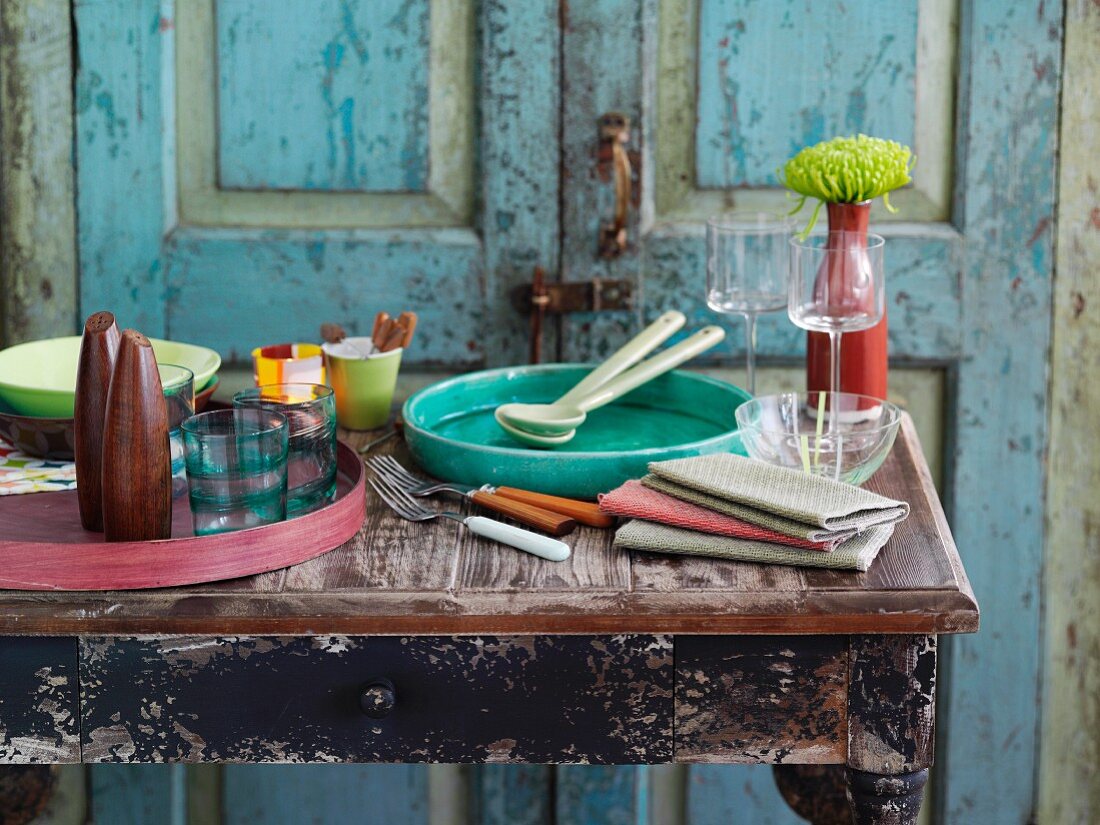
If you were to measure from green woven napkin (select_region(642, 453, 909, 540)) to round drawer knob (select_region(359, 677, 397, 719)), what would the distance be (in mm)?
297

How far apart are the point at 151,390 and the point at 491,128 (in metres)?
0.70

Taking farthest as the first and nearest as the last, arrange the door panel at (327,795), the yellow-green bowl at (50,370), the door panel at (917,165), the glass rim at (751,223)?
the door panel at (327,795) → the door panel at (917,165) → the glass rim at (751,223) → the yellow-green bowl at (50,370)

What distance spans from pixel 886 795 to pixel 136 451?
2.21 ft

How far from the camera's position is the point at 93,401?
1.12m

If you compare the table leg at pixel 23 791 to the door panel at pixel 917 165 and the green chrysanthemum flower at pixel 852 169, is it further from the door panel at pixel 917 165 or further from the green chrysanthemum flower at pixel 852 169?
the green chrysanthemum flower at pixel 852 169

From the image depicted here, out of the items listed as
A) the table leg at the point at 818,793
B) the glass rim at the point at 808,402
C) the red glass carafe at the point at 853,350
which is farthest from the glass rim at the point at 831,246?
the table leg at the point at 818,793

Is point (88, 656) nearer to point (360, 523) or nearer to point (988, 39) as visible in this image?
point (360, 523)

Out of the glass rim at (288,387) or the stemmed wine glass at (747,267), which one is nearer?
the glass rim at (288,387)

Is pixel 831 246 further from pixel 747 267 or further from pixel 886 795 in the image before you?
pixel 886 795

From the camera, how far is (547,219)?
164cm

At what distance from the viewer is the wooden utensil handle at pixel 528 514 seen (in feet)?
3.81

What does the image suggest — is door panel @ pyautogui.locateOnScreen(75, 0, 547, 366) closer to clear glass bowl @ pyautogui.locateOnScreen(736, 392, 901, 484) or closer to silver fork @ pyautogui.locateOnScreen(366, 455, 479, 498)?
silver fork @ pyautogui.locateOnScreen(366, 455, 479, 498)

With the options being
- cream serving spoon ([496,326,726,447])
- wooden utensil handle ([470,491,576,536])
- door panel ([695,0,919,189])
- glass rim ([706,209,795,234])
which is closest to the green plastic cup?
cream serving spoon ([496,326,726,447])

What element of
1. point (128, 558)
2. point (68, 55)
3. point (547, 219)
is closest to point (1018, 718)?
point (547, 219)
